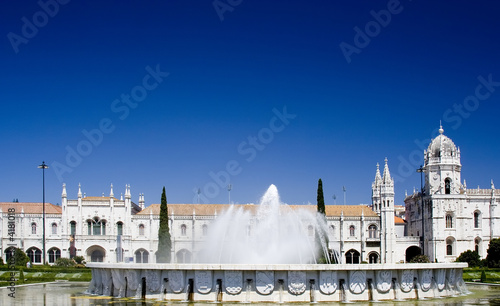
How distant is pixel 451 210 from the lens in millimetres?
63125

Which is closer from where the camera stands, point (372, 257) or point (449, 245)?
point (449, 245)

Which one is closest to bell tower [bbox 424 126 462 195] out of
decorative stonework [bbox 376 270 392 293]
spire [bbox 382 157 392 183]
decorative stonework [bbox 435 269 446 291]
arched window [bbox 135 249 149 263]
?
spire [bbox 382 157 392 183]

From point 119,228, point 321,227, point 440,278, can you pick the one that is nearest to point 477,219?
point 321,227

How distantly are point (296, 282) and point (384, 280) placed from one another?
3929mm

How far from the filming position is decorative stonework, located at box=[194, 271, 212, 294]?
25203 millimetres

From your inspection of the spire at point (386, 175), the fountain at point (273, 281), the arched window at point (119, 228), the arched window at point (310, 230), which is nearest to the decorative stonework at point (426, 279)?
the fountain at point (273, 281)

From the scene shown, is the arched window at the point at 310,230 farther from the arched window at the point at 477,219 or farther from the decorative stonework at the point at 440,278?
the decorative stonework at the point at 440,278

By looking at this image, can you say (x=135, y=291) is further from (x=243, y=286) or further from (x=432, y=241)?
(x=432, y=241)

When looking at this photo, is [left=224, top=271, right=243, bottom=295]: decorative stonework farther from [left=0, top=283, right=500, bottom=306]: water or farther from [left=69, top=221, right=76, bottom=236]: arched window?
[left=69, top=221, right=76, bottom=236]: arched window

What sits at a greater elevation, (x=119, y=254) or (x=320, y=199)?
(x=320, y=199)

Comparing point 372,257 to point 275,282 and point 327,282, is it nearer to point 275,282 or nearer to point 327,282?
point 327,282

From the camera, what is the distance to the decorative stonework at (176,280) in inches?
1005

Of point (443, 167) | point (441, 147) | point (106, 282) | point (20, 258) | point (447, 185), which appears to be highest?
point (441, 147)

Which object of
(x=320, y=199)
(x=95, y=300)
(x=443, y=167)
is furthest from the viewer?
(x=443, y=167)
